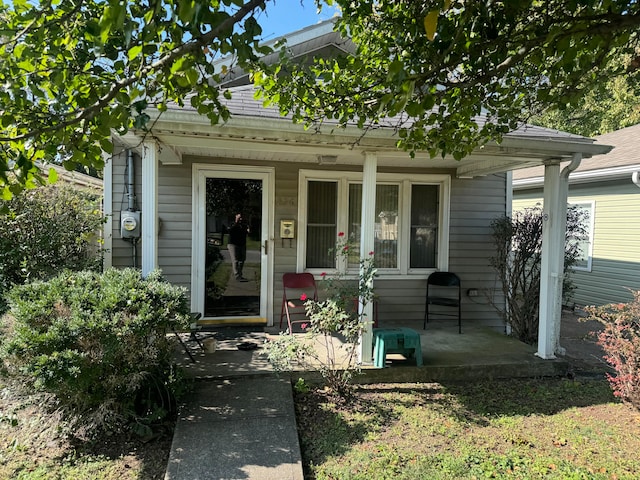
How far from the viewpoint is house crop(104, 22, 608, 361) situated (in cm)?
450

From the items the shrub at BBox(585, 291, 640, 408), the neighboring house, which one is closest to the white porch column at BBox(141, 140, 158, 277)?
the shrub at BBox(585, 291, 640, 408)

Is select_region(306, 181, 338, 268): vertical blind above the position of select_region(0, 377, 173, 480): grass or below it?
above

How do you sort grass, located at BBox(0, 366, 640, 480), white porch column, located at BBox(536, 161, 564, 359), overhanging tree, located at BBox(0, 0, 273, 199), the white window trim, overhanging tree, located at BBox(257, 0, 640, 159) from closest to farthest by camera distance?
overhanging tree, located at BBox(0, 0, 273, 199), overhanging tree, located at BBox(257, 0, 640, 159), grass, located at BBox(0, 366, 640, 480), white porch column, located at BBox(536, 161, 564, 359), the white window trim

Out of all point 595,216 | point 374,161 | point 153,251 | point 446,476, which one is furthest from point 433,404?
point 595,216

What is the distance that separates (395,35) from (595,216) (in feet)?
26.0

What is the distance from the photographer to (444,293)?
5.94 m

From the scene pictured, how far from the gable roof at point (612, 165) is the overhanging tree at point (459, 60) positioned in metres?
4.43

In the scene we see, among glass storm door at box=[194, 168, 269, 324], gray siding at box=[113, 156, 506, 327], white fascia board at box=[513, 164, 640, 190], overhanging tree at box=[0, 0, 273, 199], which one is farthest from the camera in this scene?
white fascia board at box=[513, 164, 640, 190]

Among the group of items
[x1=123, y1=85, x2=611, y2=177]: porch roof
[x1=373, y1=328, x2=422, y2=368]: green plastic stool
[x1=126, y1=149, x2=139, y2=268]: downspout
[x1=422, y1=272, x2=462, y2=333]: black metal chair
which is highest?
[x1=123, y1=85, x2=611, y2=177]: porch roof

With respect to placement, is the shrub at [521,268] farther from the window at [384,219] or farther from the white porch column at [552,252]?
the window at [384,219]

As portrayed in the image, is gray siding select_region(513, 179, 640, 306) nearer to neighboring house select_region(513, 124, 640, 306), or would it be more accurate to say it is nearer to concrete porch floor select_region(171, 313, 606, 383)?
neighboring house select_region(513, 124, 640, 306)

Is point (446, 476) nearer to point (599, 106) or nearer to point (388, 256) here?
point (388, 256)

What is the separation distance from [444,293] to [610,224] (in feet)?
15.7

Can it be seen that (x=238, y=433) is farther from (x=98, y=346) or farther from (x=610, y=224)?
(x=610, y=224)
